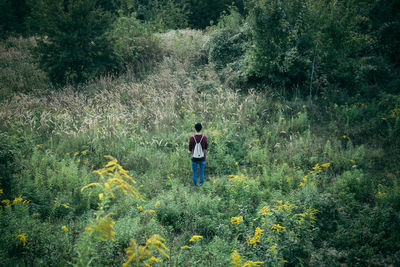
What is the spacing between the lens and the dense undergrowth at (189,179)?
13.0 feet

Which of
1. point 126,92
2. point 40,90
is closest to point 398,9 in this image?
point 126,92

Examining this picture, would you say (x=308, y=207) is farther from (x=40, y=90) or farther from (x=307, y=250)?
(x=40, y=90)

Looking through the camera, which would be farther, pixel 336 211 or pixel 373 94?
pixel 373 94

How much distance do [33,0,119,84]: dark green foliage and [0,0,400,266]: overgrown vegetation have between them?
20cm

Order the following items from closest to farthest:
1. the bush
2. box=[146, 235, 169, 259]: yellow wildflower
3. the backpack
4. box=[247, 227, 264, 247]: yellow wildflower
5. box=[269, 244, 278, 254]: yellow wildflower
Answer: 1. box=[146, 235, 169, 259]: yellow wildflower
2. box=[269, 244, 278, 254]: yellow wildflower
3. box=[247, 227, 264, 247]: yellow wildflower
4. the backpack
5. the bush

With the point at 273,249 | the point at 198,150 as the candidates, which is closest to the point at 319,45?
the point at 198,150

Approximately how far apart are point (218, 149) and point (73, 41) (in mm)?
9573

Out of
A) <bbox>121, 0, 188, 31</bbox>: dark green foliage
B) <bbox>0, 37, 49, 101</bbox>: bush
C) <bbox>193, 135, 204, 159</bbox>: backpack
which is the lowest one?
<bbox>193, 135, 204, 159</bbox>: backpack

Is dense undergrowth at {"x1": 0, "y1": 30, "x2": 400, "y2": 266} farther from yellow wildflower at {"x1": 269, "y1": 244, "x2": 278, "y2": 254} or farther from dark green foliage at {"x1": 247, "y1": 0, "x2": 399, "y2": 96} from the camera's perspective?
dark green foliage at {"x1": 247, "y1": 0, "x2": 399, "y2": 96}

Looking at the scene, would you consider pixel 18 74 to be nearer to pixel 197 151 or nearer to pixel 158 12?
pixel 197 151

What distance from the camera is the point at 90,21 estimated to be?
12.2 metres

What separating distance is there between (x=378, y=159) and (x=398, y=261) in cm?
423

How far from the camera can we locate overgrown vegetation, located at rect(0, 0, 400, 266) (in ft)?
13.5

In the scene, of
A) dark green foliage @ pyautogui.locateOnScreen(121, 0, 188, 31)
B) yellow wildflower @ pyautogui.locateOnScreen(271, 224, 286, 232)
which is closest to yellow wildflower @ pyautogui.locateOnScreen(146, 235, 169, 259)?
yellow wildflower @ pyautogui.locateOnScreen(271, 224, 286, 232)
